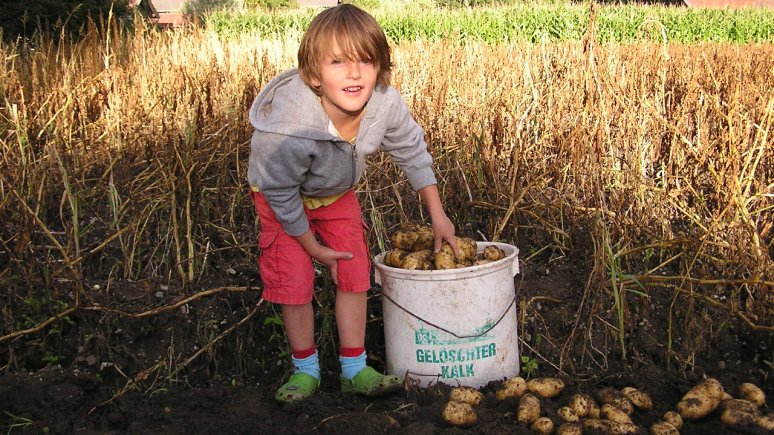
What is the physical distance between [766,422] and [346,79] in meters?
1.46

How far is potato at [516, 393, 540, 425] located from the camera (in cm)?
222

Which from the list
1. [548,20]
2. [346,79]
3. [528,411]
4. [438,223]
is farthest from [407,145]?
[548,20]

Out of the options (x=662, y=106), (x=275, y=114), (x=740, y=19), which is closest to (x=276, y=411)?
(x=275, y=114)

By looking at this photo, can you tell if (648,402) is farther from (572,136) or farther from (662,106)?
(662,106)

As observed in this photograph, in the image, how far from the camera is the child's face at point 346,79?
2.21 meters

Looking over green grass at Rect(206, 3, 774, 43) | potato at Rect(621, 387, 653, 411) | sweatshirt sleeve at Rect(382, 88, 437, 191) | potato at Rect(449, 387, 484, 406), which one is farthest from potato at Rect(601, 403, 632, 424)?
green grass at Rect(206, 3, 774, 43)

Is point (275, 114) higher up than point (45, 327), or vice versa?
point (275, 114)

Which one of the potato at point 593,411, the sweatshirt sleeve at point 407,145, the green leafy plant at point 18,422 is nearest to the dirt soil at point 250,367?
the green leafy plant at point 18,422

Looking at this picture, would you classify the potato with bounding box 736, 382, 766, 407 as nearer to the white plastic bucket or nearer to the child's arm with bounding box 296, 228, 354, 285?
the white plastic bucket

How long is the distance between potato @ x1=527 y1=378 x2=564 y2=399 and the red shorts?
583mm

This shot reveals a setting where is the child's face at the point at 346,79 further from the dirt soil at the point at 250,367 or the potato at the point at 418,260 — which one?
the dirt soil at the point at 250,367

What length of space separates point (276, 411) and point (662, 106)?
8.84ft

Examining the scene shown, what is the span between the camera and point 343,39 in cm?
218

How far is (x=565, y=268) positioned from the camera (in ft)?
10.4
